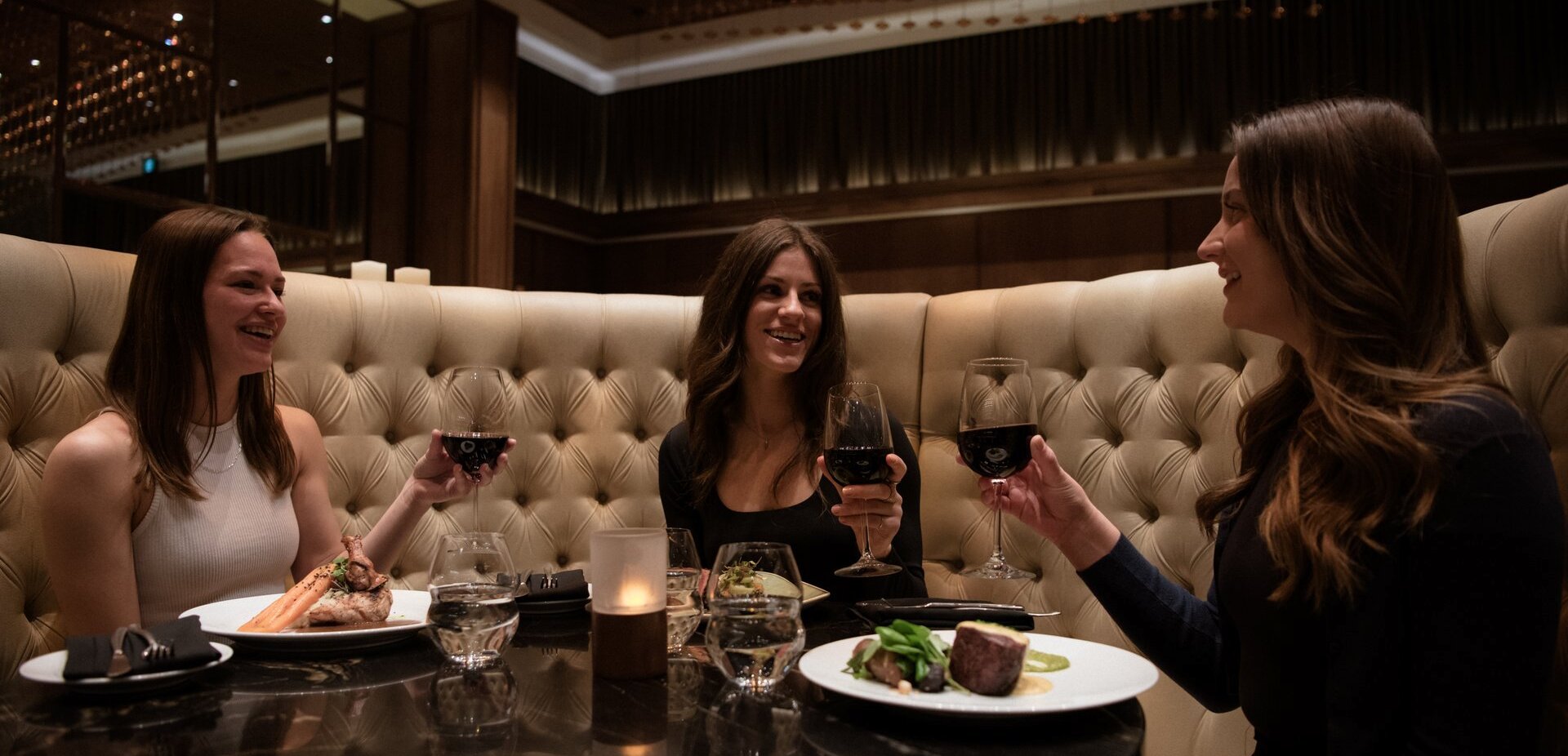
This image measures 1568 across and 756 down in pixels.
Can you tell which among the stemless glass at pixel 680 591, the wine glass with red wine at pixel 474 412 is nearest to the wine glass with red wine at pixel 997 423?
the stemless glass at pixel 680 591

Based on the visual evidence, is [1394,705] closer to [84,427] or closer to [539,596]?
[539,596]

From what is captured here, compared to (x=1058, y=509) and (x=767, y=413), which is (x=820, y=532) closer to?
(x=767, y=413)

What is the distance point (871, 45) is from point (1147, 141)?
200cm

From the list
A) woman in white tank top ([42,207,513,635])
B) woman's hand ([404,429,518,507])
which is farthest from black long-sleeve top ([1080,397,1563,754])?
woman's hand ([404,429,518,507])

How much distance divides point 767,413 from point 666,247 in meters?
5.52

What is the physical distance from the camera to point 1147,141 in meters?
6.15

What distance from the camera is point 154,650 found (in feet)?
3.55

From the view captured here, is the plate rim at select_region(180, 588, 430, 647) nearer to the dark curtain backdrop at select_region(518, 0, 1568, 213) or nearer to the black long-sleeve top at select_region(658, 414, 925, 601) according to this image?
the black long-sleeve top at select_region(658, 414, 925, 601)

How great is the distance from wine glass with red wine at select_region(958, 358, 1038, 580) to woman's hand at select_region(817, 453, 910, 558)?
0.11 metres

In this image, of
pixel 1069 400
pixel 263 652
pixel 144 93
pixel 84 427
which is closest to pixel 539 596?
pixel 263 652

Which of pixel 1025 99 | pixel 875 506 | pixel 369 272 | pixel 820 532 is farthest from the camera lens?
pixel 1025 99

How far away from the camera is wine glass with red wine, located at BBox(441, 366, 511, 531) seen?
157cm

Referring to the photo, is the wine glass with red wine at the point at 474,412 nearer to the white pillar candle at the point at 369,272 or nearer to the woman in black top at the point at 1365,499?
the woman in black top at the point at 1365,499

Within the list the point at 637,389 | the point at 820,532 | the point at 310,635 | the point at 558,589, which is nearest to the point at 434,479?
the point at 558,589
